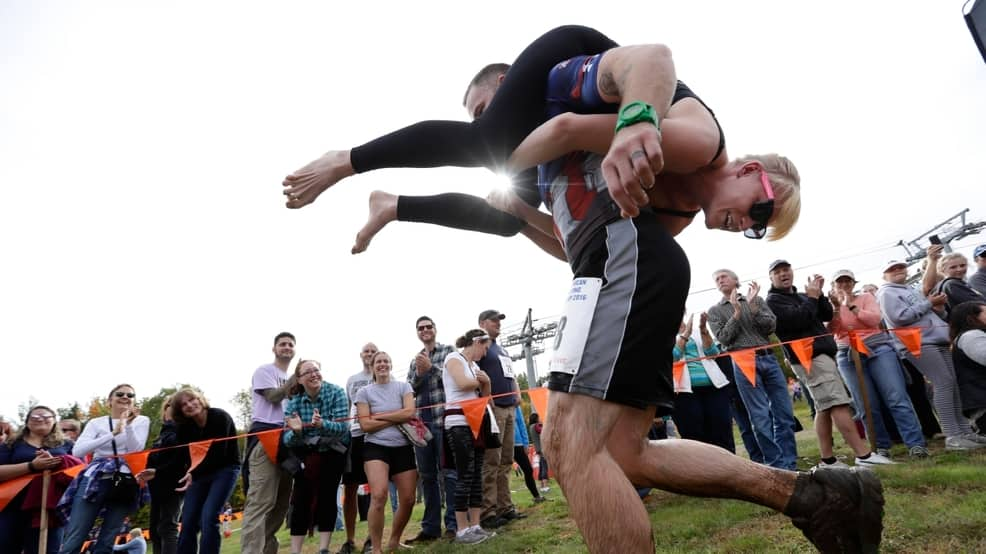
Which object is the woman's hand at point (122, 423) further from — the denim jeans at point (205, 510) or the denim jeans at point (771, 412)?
the denim jeans at point (771, 412)

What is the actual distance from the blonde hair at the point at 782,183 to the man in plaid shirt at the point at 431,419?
4.61 m

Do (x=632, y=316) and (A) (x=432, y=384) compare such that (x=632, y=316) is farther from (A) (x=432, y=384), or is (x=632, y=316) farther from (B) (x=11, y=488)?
(B) (x=11, y=488)

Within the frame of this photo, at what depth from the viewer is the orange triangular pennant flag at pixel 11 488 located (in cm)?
540

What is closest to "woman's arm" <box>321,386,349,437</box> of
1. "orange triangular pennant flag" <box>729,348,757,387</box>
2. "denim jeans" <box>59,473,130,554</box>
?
"denim jeans" <box>59,473,130,554</box>

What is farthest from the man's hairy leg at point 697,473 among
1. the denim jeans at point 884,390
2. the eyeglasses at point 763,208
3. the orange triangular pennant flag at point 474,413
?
the denim jeans at point 884,390

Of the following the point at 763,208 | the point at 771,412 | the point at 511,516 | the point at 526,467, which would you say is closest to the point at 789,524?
the point at 763,208

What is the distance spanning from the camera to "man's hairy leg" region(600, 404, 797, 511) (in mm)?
1693

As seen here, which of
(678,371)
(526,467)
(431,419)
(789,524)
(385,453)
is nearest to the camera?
(789,524)

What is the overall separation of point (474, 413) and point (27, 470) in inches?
177

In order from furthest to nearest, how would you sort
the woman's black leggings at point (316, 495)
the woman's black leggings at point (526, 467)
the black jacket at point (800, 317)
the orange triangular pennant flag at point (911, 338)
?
the woman's black leggings at point (526, 467)
the orange triangular pennant flag at point (911, 338)
the black jacket at point (800, 317)
the woman's black leggings at point (316, 495)

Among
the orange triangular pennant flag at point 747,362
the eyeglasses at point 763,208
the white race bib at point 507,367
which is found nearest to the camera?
the eyeglasses at point 763,208

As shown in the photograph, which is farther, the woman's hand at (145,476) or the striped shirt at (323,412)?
the woman's hand at (145,476)

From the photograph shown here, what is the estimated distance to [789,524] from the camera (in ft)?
10.6

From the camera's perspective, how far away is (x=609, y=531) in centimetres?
140
